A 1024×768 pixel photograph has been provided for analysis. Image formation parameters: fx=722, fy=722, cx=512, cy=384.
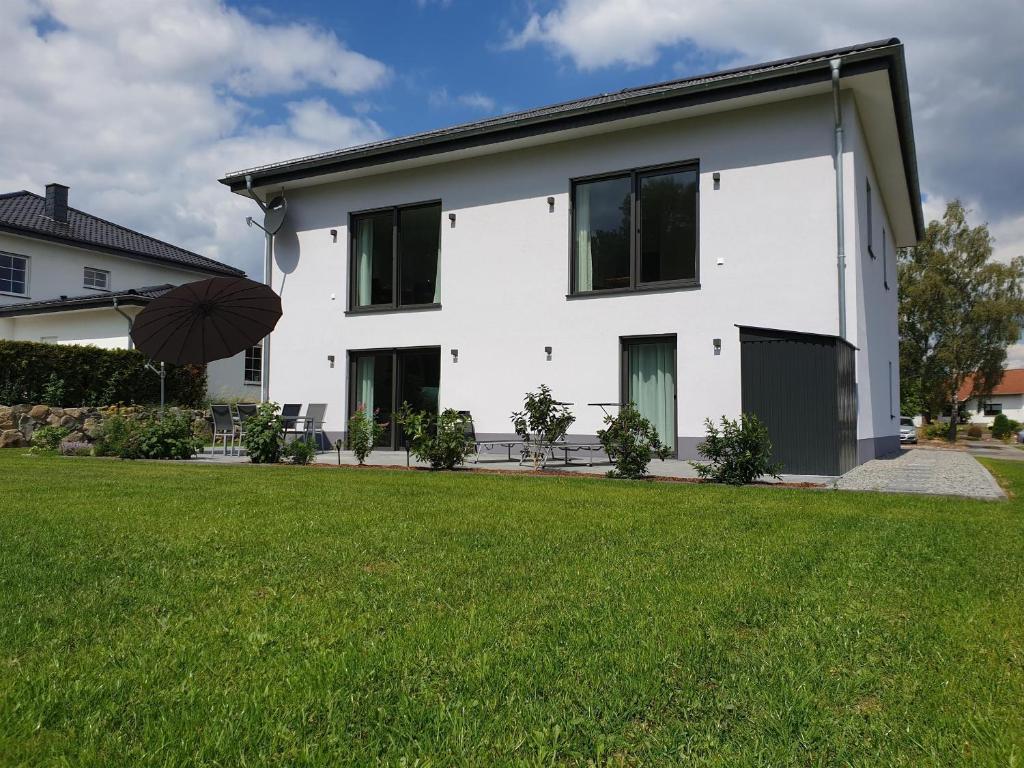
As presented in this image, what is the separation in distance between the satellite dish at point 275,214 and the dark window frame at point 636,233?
6.59 m

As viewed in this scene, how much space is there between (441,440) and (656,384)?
4045 mm

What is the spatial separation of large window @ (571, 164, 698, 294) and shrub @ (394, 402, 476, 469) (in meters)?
3.90

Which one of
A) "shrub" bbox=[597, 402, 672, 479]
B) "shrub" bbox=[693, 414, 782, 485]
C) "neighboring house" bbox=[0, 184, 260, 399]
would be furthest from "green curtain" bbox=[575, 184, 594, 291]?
"neighboring house" bbox=[0, 184, 260, 399]

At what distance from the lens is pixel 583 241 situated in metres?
12.6

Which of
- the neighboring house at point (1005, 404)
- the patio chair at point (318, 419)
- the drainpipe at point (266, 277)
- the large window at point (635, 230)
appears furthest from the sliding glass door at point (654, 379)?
the neighboring house at point (1005, 404)

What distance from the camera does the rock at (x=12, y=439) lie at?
537 inches

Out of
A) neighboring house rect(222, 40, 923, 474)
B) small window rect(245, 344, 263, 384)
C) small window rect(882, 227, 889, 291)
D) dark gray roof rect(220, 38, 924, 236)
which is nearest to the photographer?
dark gray roof rect(220, 38, 924, 236)

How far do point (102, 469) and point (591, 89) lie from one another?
10.6 metres

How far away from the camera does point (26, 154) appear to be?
2406cm

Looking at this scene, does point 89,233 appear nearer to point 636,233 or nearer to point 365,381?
point 365,381

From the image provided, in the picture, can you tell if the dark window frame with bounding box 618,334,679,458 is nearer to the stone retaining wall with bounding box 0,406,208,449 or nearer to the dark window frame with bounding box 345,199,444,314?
the dark window frame with bounding box 345,199,444,314

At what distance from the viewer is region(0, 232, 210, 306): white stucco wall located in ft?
75.6

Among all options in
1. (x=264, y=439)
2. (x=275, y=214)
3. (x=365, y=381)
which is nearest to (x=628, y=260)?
(x=365, y=381)

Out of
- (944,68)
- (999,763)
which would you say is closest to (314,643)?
(999,763)
